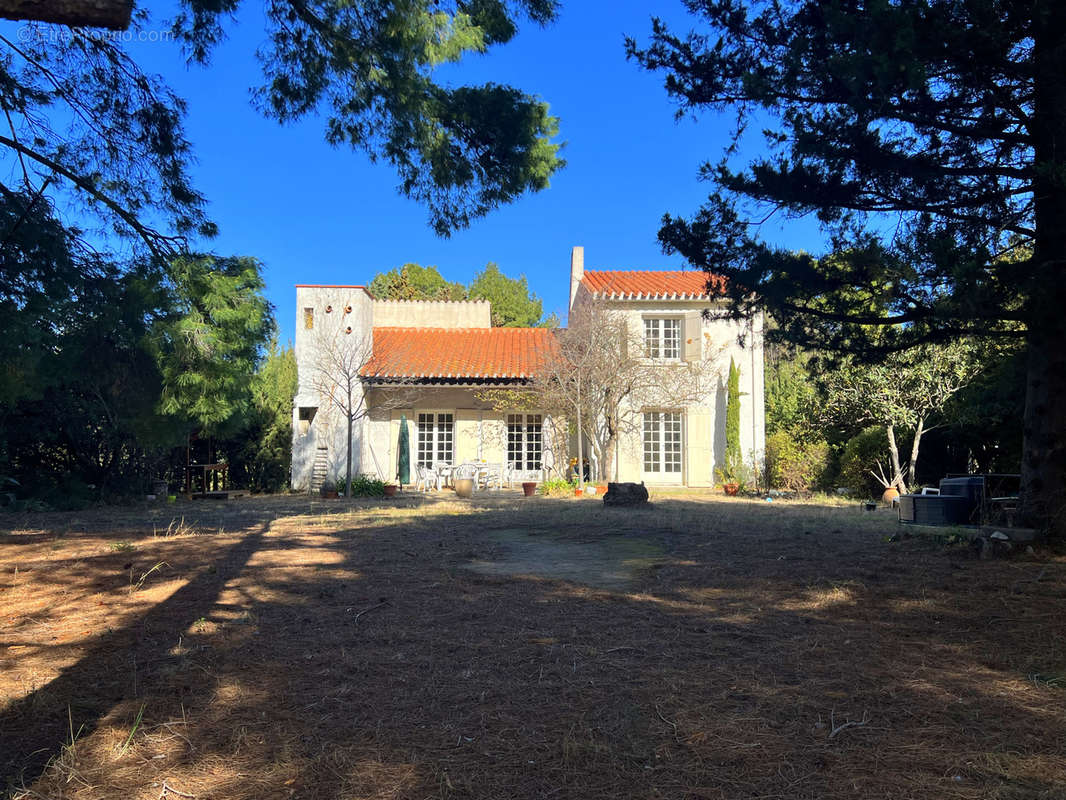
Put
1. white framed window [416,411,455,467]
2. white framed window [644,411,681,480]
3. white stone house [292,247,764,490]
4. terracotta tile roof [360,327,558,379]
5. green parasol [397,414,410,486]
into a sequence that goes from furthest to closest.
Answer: white framed window [644,411,681,480] < white framed window [416,411,455,467] < green parasol [397,414,410,486] < terracotta tile roof [360,327,558,379] < white stone house [292,247,764,490]

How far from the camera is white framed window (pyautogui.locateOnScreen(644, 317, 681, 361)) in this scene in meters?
18.6

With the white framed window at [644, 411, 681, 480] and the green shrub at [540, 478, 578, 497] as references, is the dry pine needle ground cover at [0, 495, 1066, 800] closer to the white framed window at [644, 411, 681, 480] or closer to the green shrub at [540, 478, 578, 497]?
the green shrub at [540, 478, 578, 497]

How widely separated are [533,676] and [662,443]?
52.2 ft

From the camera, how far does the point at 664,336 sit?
61.4 feet

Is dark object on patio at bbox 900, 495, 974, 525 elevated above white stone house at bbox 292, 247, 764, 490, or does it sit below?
below

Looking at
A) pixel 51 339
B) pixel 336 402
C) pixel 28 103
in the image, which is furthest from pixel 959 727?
pixel 336 402

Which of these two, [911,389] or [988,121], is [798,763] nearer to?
[988,121]

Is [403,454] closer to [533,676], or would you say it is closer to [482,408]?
[482,408]

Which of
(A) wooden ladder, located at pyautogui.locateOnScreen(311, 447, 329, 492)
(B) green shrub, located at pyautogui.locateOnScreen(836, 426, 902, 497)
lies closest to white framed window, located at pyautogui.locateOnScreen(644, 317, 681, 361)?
(B) green shrub, located at pyautogui.locateOnScreen(836, 426, 902, 497)

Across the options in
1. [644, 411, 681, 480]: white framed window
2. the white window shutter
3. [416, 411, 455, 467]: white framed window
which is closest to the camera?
the white window shutter

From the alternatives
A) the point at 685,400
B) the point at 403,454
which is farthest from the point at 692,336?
the point at 403,454

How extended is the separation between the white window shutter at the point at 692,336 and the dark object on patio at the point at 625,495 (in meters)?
7.04

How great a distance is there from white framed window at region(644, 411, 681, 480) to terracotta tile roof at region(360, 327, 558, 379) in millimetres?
3661

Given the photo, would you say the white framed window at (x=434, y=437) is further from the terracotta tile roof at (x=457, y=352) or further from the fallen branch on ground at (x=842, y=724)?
the fallen branch on ground at (x=842, y=724)
